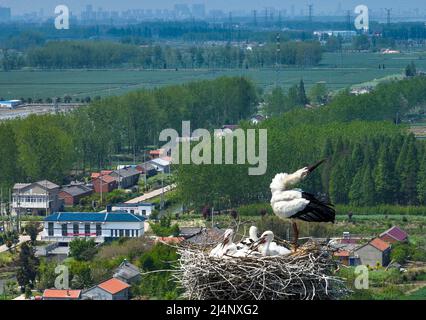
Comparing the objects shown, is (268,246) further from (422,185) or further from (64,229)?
(422,185)

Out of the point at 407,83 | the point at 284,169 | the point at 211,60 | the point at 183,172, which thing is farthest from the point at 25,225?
the point at 211,60

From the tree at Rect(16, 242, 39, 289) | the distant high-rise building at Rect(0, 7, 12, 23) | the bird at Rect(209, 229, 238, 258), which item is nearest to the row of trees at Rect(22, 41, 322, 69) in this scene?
the tree at Rect(16, 242, 39, 289)

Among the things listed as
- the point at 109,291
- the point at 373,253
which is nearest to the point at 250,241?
the point at 109,291

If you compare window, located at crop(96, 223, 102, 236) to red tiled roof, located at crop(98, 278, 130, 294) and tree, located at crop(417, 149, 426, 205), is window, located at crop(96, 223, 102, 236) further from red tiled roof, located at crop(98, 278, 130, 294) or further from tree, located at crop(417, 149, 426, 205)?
tree, located at crop(417, 149, 426, 205)

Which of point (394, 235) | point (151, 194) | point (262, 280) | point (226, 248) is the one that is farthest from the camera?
point (151, 194)

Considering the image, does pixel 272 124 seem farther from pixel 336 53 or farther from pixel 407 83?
pixel 336 53

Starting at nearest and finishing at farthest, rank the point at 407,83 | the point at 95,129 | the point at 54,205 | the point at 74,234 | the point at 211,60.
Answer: the point at 74,234 → the point at 54,205 → the point at 95,129 → the point at 407,83 → the point at 211,60

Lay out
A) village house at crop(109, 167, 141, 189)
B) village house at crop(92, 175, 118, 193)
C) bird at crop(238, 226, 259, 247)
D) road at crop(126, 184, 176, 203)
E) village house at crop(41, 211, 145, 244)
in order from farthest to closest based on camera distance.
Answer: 1. village house at crop(109, 167, 141, 189)
2. village house at crop(92, 175, 118, 193)
3. road at crop(126, 184, 176, 203)
4. village house at crop(41, 211, 145, 244)
5. bird at crop(238, 226, 259, 247)
